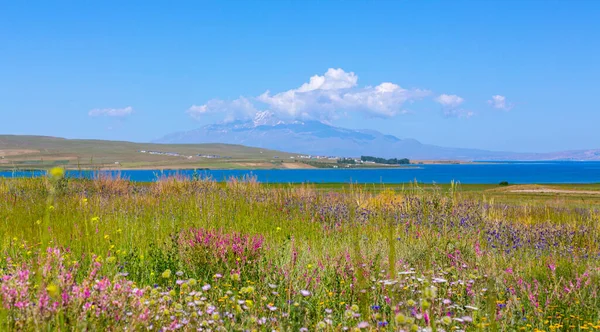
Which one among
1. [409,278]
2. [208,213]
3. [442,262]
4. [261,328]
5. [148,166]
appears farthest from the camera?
[148,166]

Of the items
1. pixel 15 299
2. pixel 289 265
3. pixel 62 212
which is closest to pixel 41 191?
pixel 62 212

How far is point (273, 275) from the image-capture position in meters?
5.41

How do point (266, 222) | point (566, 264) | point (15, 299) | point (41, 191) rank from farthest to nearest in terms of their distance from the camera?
point (41, 191)
point (266, 222)
point (566, 264)
point (15, 299)

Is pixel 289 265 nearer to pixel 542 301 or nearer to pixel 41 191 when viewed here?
pixel 542 301

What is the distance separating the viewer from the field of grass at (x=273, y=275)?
116 inches

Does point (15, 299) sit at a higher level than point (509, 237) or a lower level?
higher

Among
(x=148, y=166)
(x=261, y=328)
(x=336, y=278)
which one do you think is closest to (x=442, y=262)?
(x=336, y=278)

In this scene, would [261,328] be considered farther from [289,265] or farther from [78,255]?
[78,255]

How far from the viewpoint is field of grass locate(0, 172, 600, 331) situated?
296cm

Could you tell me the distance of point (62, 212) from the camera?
1019 centimetres

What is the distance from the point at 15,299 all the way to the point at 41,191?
14.4 metres

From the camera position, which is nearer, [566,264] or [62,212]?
[566,264]

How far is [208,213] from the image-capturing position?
9.81 m

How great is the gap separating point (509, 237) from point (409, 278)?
7558 mm
